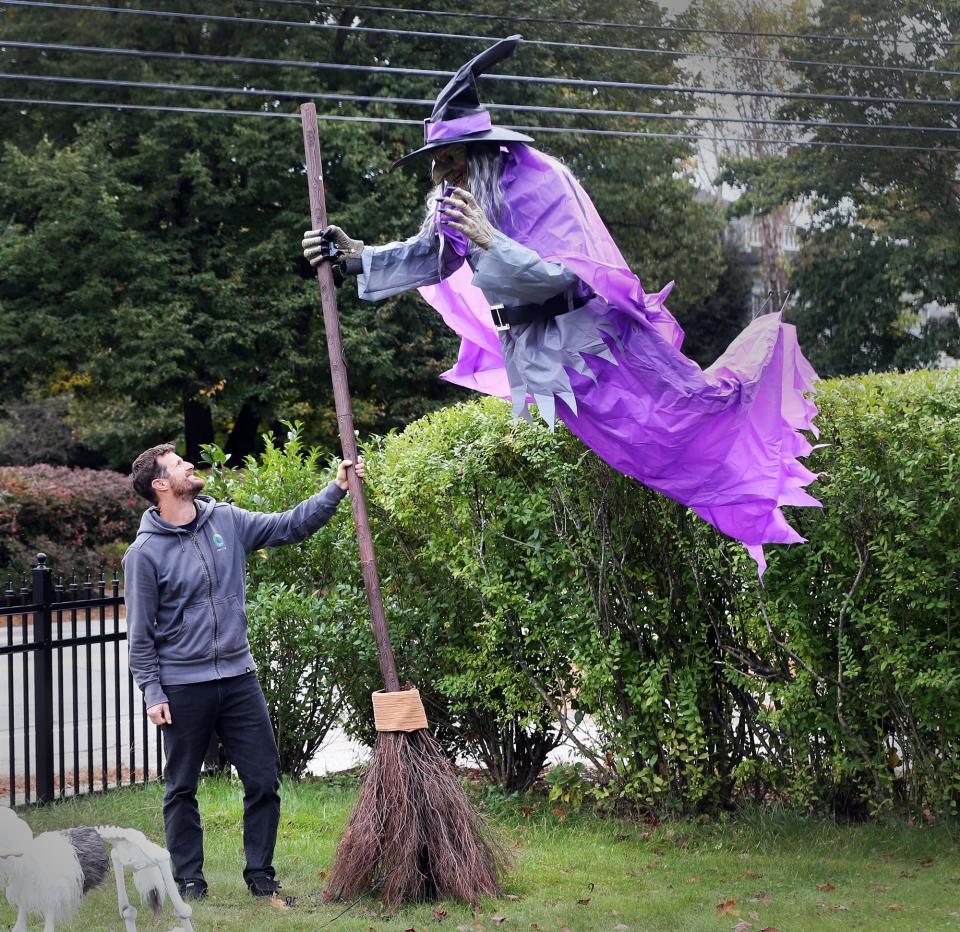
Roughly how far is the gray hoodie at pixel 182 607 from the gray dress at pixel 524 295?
0.97 meters

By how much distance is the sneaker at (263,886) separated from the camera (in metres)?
4.78

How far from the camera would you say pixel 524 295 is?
4.00 m

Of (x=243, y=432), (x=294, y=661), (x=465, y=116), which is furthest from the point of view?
(x=243, y=432)

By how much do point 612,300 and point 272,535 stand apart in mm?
1890

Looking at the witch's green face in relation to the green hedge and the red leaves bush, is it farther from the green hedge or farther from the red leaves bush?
the red leaves bush

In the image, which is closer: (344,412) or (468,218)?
(468,218)

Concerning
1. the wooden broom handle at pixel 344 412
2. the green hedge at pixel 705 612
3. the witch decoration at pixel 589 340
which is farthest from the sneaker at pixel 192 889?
the witch decoration at pixel 589 340

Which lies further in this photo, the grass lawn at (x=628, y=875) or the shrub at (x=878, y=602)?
the shrub at (x=878, y=602)

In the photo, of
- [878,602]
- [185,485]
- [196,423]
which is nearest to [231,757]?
[185,485]

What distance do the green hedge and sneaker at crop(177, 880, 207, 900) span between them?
1.97m

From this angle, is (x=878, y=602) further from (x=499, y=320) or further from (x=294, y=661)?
(x=294, y=661)

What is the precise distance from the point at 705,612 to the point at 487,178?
2567 mm

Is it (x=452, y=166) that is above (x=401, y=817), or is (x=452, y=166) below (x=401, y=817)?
above

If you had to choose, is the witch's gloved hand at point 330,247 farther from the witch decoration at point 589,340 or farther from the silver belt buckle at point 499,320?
the silver belt buckle at point 499,320
